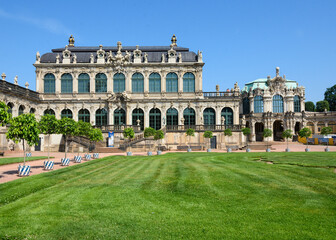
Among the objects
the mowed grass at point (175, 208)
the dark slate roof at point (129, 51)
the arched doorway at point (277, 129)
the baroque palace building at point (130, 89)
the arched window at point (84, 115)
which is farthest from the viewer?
the arched doorway at point (277, 129)

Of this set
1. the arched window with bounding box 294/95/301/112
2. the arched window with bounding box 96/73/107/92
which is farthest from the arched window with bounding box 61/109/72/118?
the arched window with bounding box 294/95/301/112

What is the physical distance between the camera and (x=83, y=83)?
5878cm

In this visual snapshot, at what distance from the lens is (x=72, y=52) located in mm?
61344

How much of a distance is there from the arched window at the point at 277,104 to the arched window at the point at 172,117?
34.3 m

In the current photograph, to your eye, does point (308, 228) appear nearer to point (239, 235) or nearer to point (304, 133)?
point (239, 235)

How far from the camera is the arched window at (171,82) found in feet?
192

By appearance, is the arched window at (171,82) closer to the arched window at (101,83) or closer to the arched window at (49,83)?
the arched window at (101,83)

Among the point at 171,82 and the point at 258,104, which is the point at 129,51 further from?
the point at 258,104

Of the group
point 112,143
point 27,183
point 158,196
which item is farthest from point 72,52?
point 158,196

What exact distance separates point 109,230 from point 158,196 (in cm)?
390

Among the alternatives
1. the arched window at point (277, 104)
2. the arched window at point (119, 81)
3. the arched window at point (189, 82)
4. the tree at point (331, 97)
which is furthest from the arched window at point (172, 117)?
the tree at point (331, 97)

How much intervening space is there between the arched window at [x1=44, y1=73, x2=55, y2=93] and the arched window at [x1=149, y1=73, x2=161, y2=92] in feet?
69.7

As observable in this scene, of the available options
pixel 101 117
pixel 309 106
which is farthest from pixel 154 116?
pixel 309 106

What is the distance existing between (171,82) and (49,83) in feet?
87.1
